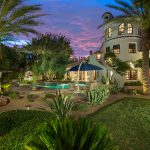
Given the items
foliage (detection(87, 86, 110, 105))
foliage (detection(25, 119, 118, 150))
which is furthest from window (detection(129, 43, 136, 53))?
foliage (detection(25, 119, 118, 150))

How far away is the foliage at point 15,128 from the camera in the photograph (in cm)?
647

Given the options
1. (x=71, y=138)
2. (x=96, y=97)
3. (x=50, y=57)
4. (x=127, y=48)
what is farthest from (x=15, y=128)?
(x=50, y=57)

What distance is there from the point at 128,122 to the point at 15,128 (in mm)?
7800

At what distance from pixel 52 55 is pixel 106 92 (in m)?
27.6

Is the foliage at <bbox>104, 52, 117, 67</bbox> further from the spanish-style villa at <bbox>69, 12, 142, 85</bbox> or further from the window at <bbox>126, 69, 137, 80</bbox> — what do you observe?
the window at <bbox>126, 69, 137, 80</bbox>

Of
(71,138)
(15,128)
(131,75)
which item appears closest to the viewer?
(71,138)

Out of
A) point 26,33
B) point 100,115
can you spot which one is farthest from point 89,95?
point 26,33

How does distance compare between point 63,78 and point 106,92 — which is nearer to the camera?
point 106,92

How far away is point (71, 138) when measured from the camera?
526 cm

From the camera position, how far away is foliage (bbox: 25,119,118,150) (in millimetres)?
5223

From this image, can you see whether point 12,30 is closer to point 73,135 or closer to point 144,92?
point 144,92

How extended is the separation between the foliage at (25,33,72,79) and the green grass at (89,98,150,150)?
79.9 ft

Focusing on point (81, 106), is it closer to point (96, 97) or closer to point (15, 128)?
point (96, 97)

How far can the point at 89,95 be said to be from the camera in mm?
18688
